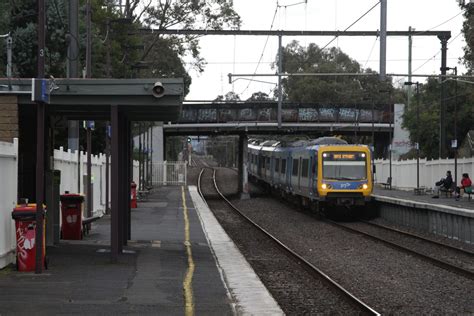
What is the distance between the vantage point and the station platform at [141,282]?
9672mm

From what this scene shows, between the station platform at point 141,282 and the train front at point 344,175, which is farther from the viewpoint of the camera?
the train front at point 344,175

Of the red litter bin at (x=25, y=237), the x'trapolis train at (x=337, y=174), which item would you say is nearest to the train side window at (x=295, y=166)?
the x'trapolis train at (x=337, y=174)

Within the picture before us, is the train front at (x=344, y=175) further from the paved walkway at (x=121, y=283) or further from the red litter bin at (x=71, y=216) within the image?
the red litter bin at (x=71, y=216)

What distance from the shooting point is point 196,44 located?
47125 millimetres

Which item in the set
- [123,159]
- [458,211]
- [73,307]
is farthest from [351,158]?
[73,307]

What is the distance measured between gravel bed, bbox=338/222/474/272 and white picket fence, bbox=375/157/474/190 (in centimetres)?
1739

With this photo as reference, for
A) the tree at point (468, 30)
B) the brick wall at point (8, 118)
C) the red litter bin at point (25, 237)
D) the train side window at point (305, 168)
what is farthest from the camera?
the tree at point (468, 30)

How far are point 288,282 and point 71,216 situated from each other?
251 inches

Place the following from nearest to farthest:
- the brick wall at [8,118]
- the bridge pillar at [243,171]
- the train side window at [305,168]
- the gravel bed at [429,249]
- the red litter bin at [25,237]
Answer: the red litter bin at [25,237] → the brick wall at [8,118] → the gravel bed at [429,249] → the train side window at [305,168] → the bridge pillar at [243,171]

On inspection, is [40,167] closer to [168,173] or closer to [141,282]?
[141,282]

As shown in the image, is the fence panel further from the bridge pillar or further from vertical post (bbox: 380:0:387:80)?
vertical post (bbox: 380:0:387:80)

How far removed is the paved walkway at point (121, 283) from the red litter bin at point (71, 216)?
0.38m

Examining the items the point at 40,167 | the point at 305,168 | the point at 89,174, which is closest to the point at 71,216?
the point at 89,174

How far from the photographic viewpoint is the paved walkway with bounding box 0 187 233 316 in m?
9.62
